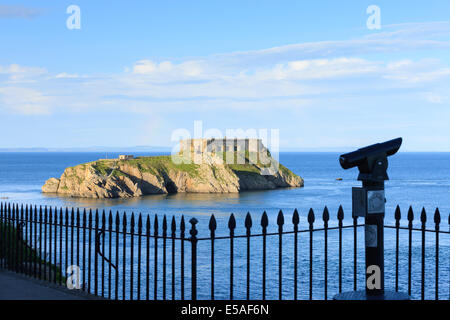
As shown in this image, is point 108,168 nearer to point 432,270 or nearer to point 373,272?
point 432,270

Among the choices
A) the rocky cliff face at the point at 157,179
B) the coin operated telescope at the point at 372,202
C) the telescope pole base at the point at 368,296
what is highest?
the coin operated telescope at the point at 372,202

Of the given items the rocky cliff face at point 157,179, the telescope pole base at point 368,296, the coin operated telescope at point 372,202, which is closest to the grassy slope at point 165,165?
the rocky cliff face at point 157,179

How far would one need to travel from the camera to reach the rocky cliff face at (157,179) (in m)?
119

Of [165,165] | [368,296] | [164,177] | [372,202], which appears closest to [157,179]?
[164,177]

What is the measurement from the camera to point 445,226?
177 ft

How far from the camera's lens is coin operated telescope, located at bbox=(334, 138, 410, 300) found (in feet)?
21.3

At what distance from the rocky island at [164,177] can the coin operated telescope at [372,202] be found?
113 metres

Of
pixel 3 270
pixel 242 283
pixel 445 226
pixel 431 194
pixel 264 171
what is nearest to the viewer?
pixel 3 270

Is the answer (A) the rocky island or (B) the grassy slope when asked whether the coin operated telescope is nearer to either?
(A) the rocky island

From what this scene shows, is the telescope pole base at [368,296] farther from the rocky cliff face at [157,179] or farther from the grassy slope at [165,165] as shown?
the grassy slope at [165,165]

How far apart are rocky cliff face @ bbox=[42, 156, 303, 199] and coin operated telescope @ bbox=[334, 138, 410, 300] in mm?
112993

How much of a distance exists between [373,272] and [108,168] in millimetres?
120167

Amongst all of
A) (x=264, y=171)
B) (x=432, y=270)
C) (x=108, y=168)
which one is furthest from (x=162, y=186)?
(x=432, y=270)

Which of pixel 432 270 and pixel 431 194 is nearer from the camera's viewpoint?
pixel 432 270
